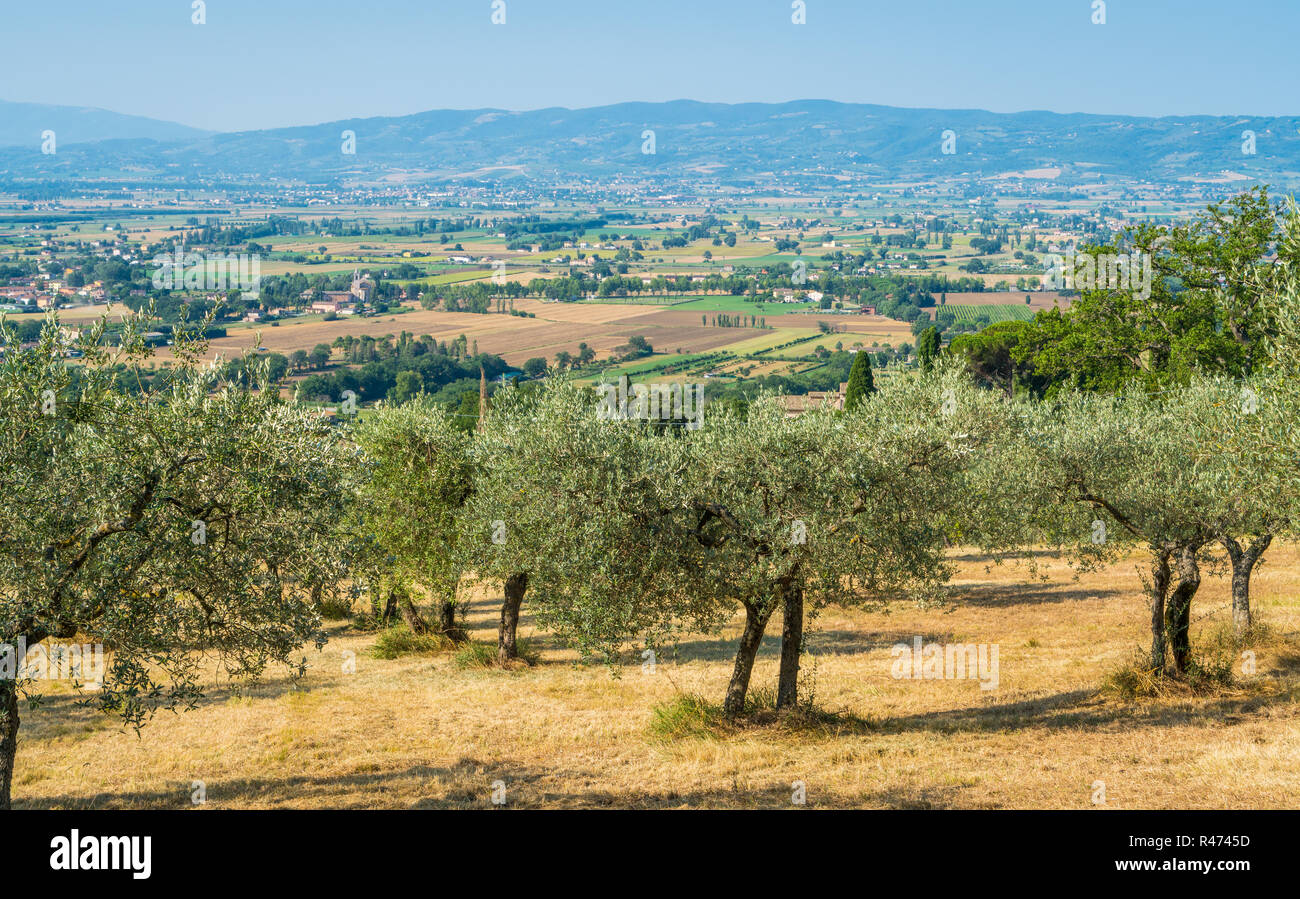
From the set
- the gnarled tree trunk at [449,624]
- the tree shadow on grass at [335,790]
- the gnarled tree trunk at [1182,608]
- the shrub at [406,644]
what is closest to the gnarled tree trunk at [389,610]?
the shrub at [406,644]

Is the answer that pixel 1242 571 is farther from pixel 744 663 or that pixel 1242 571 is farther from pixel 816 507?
pixel 744 663

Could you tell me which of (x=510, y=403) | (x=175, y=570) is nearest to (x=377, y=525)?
(x=510, y=403)

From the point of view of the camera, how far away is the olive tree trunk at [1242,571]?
20.8 metres

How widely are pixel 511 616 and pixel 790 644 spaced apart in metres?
11.3

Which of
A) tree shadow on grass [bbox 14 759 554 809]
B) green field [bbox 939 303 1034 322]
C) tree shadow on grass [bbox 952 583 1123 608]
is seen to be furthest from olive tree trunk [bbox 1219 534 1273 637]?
A: green field [bbox 939 303 1034 322]

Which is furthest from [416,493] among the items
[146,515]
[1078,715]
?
[1078,715]

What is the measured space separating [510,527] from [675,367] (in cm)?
11236

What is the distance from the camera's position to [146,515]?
12.8 meters

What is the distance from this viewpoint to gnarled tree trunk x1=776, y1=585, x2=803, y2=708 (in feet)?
61.5

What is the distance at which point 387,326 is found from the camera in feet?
557

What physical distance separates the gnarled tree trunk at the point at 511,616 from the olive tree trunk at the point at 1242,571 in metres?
17.7

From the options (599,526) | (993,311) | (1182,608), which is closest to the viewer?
(599,526)

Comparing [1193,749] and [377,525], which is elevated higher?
[377,525]
